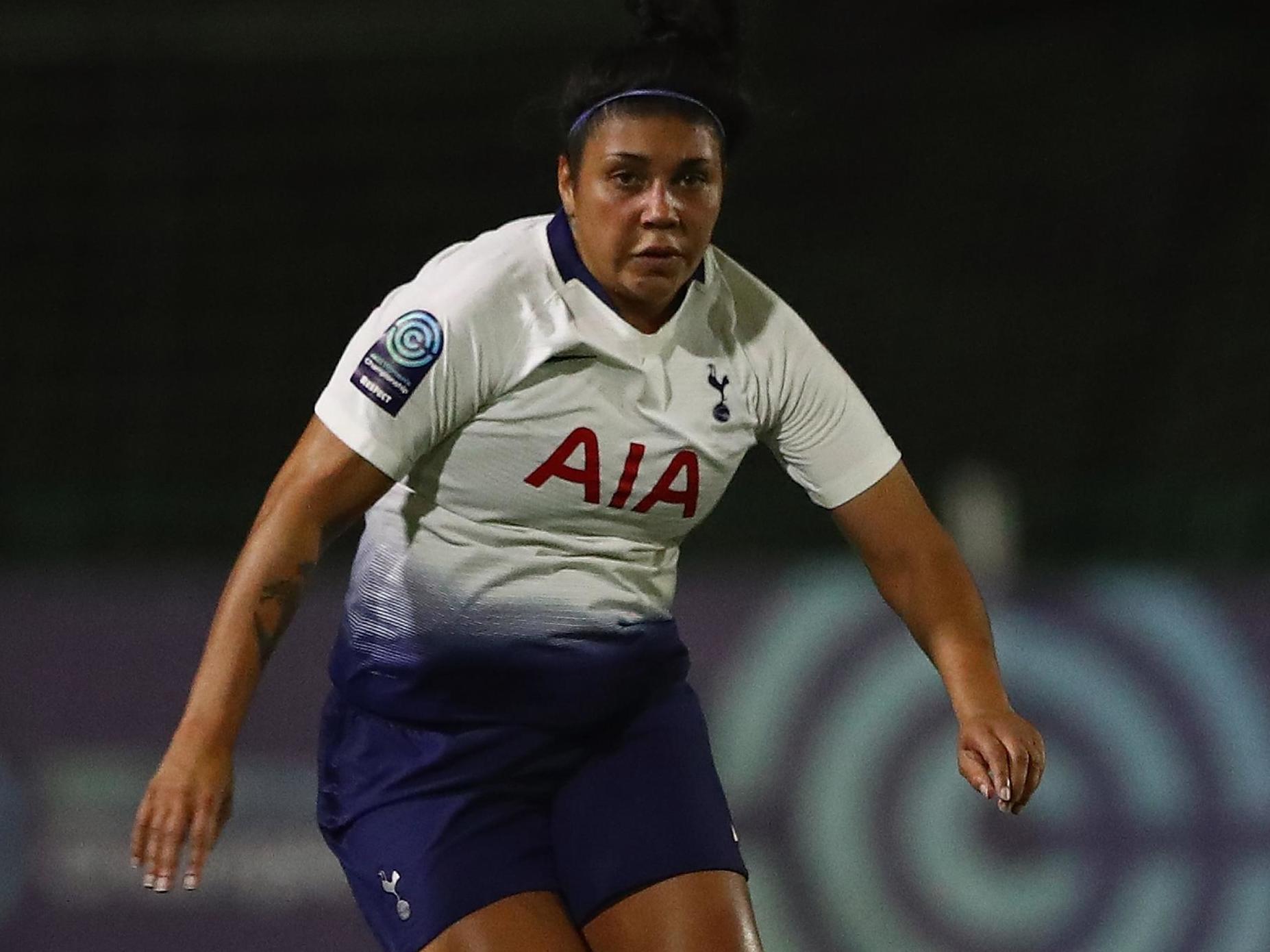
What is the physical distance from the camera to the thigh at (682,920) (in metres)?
2.27

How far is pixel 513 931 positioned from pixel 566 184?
874 mm

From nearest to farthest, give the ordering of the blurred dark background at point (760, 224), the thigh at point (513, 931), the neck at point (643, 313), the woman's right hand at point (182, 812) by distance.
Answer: the woman's right hand at point (182, 812) < the thigh at point (513, 931) < the neck at point (643, 313) < the blurred dark background at point (760, 224)

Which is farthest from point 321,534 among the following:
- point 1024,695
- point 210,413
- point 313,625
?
point 210,413

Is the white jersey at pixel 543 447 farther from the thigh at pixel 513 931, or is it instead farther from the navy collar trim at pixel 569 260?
the thigh at pixel 513 931

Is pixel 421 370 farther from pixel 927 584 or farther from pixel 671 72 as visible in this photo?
pixel 927 584

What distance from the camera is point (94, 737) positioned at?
12.5 feet

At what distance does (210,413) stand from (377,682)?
7.08 ft

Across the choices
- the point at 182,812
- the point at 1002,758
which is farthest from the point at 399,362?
the point at 1002,758

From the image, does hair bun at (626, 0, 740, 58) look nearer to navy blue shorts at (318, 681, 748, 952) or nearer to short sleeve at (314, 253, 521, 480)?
short sleeve at (314, 253, 521, 480)

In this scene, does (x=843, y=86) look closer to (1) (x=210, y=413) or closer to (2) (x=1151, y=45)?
(2) (x=1151, y=45)

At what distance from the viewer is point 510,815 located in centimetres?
234

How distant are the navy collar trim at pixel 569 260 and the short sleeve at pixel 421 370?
10 cm

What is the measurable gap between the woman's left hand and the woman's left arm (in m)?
0.04

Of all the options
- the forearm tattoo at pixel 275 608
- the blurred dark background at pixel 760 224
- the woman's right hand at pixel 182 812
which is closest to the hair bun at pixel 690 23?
the forearm tattoo at pixel 275 608
